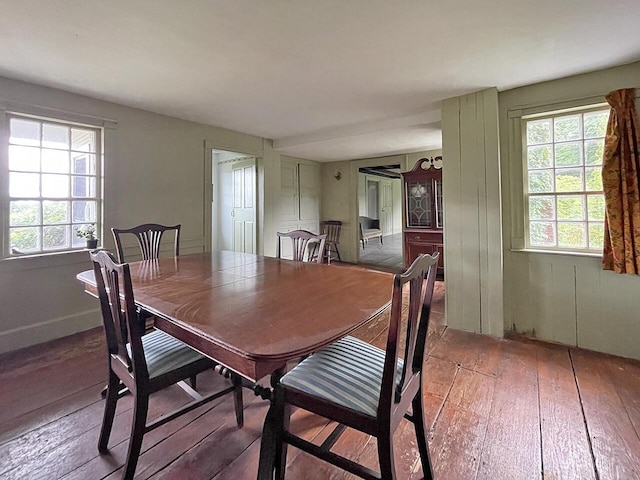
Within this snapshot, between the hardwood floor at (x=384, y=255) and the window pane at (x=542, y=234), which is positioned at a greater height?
the window pane at (x=542, y=234)

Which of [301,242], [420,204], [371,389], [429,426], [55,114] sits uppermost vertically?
[55,114]

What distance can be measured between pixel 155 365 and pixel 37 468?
2.38ft

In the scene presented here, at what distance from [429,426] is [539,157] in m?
2.51

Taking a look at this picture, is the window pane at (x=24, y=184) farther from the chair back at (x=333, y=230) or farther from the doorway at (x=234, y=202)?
the chair back at (x=333, y=230)

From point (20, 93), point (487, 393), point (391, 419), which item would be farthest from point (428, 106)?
point (20, 93)

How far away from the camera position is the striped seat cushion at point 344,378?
107 cm

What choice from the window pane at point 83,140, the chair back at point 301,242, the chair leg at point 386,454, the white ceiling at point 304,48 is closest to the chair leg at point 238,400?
the chair leg at point 386,454

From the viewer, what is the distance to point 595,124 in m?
2.52

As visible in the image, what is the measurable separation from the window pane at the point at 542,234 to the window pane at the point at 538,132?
2.44ft

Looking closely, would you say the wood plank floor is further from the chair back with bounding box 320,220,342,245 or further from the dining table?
the chair back with bounding box 320,220,342,245

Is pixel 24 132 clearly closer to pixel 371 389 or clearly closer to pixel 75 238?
pixel 75 238

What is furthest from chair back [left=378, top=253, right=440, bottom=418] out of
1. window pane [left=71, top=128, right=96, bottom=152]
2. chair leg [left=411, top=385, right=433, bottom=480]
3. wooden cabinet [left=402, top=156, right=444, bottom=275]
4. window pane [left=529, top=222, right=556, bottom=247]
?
wooden cabinet [left=402, top=156, right=444, bottom=275]

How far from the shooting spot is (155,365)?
1312mm

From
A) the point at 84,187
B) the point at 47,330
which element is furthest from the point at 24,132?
the point at 47,330
